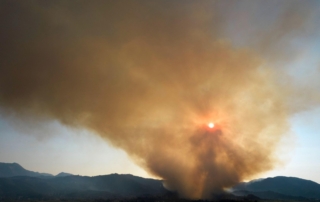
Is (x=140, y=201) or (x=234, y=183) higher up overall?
(x=234, y=183)

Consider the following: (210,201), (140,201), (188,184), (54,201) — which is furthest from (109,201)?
(210,201)

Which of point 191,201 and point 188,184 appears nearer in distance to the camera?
point 191,201

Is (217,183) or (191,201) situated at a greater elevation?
(217,183)

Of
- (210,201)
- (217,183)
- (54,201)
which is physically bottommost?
(54,201)

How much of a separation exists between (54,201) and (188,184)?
74.4 meters

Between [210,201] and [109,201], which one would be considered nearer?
[210,201]

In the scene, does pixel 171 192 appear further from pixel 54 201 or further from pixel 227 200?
pixel 54 201

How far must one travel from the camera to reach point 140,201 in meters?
138

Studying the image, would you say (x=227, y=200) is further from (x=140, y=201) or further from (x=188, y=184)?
(x=140, y=201)

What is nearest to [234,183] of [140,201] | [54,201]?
[140,201]

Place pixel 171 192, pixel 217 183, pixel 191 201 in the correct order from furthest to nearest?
pixel 171 192 → pixel 217 183 → pixel 191 201

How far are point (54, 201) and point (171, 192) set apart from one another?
215 ft

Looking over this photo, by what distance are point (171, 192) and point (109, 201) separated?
1405 inches

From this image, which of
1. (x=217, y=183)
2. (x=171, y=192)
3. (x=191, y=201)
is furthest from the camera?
(x=171, y=192)
